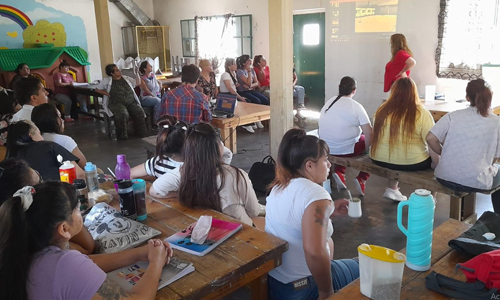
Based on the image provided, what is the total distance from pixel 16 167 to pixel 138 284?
910 mm

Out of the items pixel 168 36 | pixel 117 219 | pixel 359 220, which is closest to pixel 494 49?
pixel 359 220

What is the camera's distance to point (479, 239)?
5.71 feet

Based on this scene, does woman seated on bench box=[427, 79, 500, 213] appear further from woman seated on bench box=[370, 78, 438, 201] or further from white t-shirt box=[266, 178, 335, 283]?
white t-shirt box=[266, 178, 335, 283]

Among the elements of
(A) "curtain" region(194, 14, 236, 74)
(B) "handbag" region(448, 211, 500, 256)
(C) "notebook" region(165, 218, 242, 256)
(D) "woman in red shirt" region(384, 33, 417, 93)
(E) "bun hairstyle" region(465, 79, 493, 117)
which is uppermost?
(A) "curtain" region(194, 14, 236, 74)

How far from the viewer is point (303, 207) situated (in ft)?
5.90

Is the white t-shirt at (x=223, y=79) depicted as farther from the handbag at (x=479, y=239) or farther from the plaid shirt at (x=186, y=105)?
the handbag at (x=479, y=239)

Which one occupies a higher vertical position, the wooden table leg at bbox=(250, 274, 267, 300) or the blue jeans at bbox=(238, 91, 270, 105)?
the blue jeans at bbox=(238, 91, 270, 105)

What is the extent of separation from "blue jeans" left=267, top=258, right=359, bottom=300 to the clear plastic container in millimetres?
487

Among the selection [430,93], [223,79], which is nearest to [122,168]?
[430,93]

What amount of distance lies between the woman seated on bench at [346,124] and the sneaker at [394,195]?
434 mm

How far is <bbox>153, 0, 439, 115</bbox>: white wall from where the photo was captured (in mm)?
6699

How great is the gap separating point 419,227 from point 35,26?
10827mm

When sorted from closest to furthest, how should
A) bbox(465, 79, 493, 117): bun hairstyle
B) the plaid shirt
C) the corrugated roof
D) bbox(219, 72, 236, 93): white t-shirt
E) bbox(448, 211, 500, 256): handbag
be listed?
bbox(448, 211, 500, 256): handbag < bbox(465, 79, 493, 117): bun hairstyle < the plaid shirt < bbox(219, 72, 236, 93): white t-shirt < the corrugated roof

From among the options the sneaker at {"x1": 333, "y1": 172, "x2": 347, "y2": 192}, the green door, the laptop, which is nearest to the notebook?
the sneaker at {"x1": 333, "y1": 172, "x2": 347, "y2": 192}
